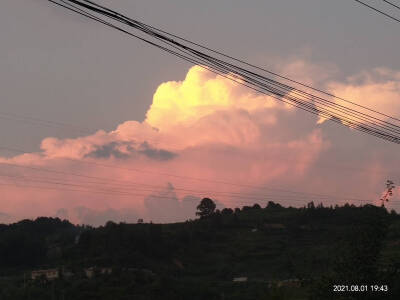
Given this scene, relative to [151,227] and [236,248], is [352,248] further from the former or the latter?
[151,227]

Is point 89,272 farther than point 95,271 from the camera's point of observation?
Yes

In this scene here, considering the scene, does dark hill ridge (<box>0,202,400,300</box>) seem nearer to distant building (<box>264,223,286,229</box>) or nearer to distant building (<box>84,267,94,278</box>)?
distant building (<box>264,223,286,229</box>)

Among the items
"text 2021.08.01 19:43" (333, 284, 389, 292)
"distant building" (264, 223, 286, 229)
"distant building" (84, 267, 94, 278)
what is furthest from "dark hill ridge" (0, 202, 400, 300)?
"text 2021.08.01 19:43" (333, 284, 389, 292)

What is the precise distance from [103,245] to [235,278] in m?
30.1

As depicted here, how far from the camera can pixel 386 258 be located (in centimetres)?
2202

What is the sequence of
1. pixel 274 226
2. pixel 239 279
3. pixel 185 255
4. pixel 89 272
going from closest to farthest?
pixel 89 272
pixel 239 279
pixel 185 255
pixel 274 226

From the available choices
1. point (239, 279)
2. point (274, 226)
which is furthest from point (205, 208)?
point (239, 279)

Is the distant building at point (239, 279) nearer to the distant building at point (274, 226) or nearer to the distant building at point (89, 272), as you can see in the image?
the distant building at point (89, 272)

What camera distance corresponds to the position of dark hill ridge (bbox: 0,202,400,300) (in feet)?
255

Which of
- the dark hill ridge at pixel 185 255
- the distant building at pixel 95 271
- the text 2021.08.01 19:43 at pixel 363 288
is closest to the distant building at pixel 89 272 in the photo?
the distant building at pixel 95 271

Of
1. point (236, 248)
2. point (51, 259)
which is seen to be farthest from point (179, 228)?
point (51, 259)

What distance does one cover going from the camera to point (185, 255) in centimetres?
12088

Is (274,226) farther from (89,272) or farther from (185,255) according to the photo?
(89,272)

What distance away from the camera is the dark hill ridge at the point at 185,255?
77.6 meters
